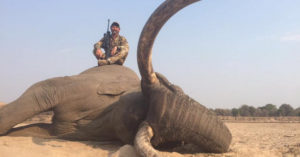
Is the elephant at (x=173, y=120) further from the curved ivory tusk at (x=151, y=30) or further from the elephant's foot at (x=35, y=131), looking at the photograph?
the elephant's foot at (x=35, y=131)

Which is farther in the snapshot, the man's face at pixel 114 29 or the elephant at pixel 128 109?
the man's face at pixel 114 29

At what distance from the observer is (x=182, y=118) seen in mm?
3111

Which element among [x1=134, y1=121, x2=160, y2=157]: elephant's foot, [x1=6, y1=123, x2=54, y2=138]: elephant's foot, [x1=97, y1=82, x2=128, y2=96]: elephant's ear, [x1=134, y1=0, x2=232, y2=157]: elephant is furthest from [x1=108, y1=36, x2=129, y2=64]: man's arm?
[x1=134, y1=121, x2=160, y2=157]: elephant's foot

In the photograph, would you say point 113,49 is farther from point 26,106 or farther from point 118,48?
point 26,106

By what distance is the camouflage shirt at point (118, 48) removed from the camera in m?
5.25

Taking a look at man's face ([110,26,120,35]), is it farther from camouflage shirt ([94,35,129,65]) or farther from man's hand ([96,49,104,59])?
man's hand ([96,49,104,59])

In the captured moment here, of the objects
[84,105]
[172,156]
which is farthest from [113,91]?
[172,156]

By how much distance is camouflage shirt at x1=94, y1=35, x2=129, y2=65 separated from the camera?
17.2ft

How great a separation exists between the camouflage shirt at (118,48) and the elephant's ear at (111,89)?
1.19 m

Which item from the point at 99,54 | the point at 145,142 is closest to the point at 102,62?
the point at 99,54

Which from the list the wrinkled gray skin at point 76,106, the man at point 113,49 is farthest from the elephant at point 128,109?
the man at point 113,49

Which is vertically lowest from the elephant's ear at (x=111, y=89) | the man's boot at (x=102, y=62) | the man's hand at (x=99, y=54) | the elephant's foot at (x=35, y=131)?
the elephant's foot at (x=35, y=131)

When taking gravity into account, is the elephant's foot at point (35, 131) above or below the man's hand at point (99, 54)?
below

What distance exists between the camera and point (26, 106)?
3986 millimetres
